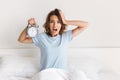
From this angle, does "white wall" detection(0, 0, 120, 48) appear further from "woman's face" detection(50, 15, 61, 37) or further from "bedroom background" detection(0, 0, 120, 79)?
"woman's face" detection(50, 15, 61, 37)

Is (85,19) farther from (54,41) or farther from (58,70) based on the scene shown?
(58,70)

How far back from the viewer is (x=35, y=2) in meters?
2.24

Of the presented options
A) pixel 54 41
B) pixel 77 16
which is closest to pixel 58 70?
pixel 54 41

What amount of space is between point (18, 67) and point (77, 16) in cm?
66

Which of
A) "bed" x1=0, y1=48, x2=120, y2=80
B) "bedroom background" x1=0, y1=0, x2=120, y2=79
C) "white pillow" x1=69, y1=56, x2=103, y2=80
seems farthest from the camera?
"bedroom background" x1=0, y1=0, x2=120, y2=79

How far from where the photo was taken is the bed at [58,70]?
170cm

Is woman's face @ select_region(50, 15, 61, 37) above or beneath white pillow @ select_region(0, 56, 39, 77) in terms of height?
above

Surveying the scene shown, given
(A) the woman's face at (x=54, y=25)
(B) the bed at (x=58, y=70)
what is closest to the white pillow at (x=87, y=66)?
(B) the bed at (x=58, y=70)

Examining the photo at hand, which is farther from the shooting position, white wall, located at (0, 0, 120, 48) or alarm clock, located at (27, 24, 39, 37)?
white wall, located at (0, 0, 120, 48)

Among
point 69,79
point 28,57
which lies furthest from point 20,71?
point 69,79

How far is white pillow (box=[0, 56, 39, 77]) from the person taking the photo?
1903 millimetres

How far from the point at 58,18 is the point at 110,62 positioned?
620 mm

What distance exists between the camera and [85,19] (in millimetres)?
2234

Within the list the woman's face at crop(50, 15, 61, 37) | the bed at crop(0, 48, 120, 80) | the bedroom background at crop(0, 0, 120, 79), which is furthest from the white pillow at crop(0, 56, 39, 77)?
the woman's face at crop(50, 15, 61, 37)
